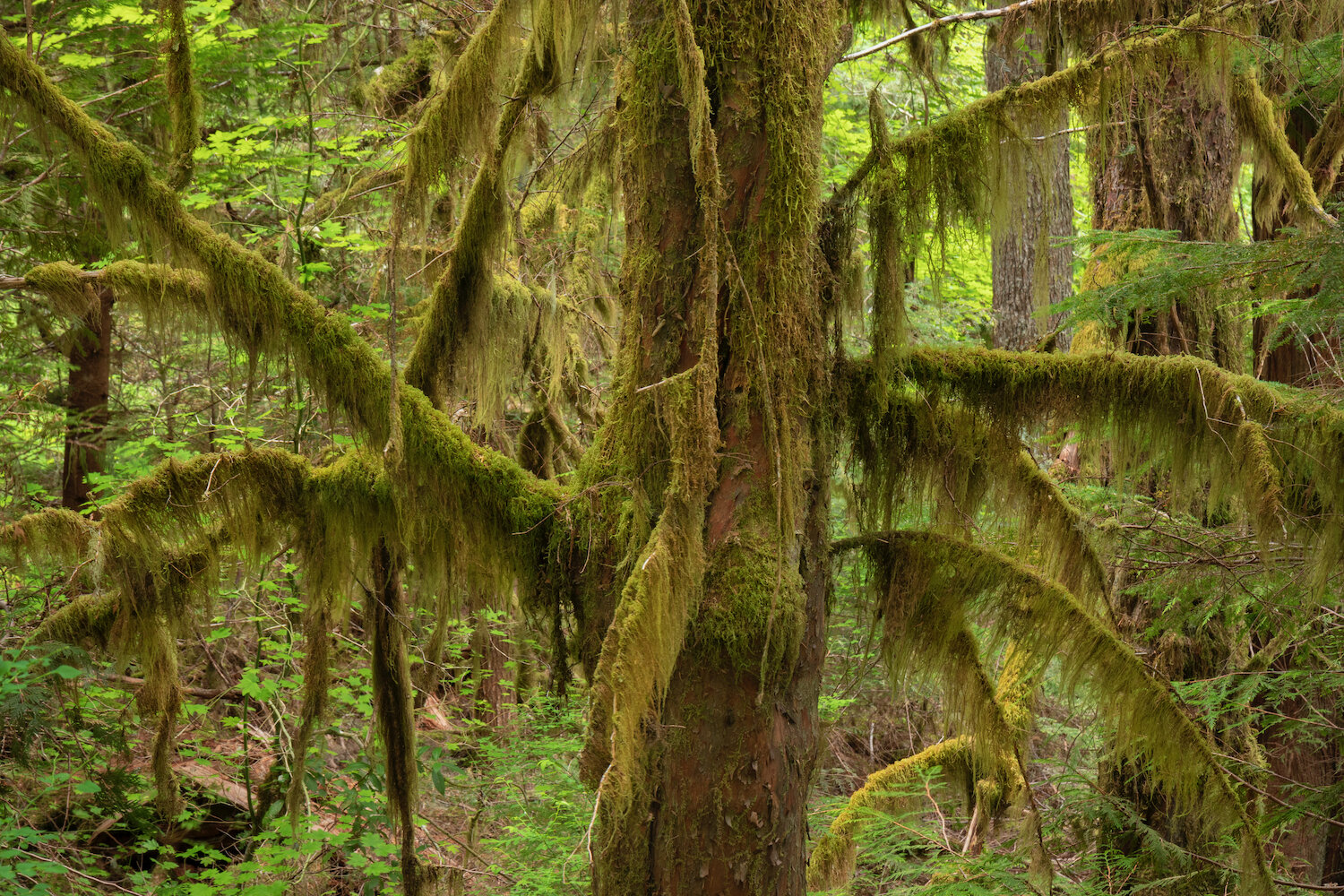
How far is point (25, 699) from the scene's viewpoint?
14.7ft

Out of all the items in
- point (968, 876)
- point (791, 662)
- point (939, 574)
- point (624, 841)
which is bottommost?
point (968, 876)

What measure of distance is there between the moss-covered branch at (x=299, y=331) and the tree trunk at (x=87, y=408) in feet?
17.0

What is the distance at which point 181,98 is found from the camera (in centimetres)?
342

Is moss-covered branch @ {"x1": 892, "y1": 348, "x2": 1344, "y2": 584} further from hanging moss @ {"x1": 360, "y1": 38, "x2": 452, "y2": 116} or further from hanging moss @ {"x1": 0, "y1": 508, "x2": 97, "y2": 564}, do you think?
hanging moss @ {"x1": 360, "y1": 38, "x2": 452, "y2": 116}

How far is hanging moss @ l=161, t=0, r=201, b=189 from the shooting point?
11.2 ft

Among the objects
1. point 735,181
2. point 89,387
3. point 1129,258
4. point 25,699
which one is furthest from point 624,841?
point 89,387

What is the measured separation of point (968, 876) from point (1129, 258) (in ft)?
10.5

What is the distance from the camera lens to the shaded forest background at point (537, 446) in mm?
3676

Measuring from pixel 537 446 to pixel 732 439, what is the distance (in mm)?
4640

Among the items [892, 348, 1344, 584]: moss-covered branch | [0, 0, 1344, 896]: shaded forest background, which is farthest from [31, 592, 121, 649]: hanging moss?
[892, 348, 1344, 584]: moss-covered branch

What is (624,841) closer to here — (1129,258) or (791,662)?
(791,662)

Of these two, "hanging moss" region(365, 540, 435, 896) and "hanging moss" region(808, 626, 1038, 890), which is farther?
"hanging moss" region(808, 626, 1038, 890)

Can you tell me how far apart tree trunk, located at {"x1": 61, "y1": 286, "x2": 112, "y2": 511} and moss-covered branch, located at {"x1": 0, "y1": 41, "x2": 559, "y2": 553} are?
518cm

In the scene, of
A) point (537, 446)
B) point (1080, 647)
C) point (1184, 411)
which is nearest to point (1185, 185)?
point (1184, 411)
